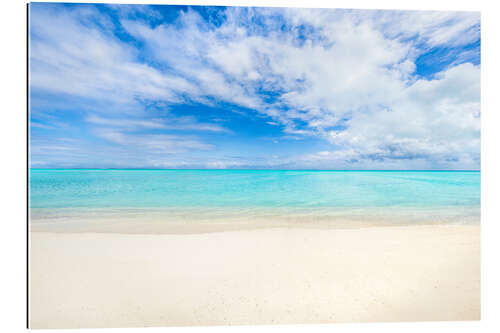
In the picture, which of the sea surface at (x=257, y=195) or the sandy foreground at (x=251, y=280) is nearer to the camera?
the sandy foreground at (x=251, y=280)

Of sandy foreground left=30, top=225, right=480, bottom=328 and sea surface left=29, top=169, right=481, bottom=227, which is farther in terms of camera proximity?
sea surface left=29, top=169, right=481, bottom=227

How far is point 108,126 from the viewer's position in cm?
177

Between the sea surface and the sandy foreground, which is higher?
the sea surface

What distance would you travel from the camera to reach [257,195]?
2193 millimetres

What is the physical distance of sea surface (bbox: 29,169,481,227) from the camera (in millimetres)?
1811

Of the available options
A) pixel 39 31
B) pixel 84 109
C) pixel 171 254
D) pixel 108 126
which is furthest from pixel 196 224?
pixel 39 31

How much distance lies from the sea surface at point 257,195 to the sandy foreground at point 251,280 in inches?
8.1

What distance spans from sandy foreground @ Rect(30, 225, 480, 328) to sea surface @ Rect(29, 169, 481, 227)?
0.21m

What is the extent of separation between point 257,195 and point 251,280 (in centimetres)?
79

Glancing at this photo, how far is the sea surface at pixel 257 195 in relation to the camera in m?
1.81

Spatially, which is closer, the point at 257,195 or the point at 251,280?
the point at 251,280

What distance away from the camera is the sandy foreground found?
160 cm

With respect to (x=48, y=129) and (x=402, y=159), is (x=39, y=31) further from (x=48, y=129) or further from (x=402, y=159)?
(x=402, y=159)

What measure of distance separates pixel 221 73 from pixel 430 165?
2098mm
